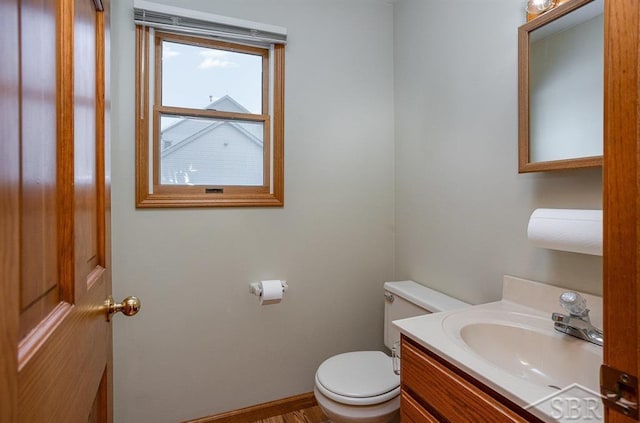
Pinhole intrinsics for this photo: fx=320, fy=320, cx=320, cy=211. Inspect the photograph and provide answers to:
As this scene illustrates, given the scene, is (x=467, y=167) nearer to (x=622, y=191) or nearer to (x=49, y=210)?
(x=622, y=191)

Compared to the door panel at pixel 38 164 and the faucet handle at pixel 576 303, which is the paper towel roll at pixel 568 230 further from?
the door panel at pixel 38 164

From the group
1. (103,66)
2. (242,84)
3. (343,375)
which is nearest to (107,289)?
(103,66)

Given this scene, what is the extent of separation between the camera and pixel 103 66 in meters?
0.74

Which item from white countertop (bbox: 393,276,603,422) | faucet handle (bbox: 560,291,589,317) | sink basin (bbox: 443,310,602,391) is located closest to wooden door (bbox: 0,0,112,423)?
white countertop (bbox: 393,276,603,422)

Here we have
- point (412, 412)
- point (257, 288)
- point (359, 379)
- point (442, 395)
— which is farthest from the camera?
point (257, 288)

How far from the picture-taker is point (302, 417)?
184 centimetres

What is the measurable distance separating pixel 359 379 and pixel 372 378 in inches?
2.4

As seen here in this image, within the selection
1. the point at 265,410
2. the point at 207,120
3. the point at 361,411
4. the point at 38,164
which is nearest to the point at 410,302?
the point at 361,411

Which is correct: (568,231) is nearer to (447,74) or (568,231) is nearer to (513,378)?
(513,378)

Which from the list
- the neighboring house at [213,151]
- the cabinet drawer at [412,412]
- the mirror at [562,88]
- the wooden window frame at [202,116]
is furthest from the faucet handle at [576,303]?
the neighboring house at [213,151]

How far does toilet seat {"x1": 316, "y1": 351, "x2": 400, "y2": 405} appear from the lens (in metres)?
1.36

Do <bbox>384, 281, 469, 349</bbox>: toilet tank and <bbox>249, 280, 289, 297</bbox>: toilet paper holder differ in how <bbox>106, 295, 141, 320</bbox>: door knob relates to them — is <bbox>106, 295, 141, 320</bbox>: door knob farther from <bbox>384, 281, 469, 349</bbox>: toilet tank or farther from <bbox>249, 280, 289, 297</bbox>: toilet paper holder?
<bbox>384, 281, 469, 349</bbox>: toilet tank

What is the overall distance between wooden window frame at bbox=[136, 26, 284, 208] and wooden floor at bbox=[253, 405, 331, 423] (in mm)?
1219

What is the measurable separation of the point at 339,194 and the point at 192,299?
1019 mm
